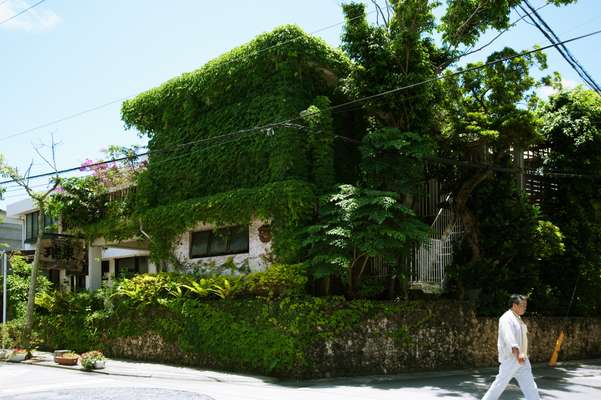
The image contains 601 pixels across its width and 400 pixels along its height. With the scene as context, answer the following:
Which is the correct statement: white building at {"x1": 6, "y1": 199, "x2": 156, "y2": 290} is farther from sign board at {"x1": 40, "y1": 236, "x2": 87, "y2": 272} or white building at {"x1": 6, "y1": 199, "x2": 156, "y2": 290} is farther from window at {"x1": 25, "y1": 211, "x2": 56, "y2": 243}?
sign board at {"x1": 40, "y1": 236, "x2": 87, "y2": 272}

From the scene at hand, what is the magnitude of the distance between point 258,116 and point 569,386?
10.9 m

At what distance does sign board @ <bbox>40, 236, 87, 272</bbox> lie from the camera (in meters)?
22.5

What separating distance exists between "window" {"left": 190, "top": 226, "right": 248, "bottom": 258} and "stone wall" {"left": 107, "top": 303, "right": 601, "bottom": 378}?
3.02 metres

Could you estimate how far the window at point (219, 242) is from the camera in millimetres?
18516

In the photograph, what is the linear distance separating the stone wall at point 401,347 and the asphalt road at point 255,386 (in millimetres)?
620

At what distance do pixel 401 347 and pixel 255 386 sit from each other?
4318mm

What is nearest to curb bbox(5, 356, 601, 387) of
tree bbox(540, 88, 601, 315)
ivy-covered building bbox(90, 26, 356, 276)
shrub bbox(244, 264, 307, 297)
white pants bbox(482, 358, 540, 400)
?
shrub bbox(244, 264, 307, 297)

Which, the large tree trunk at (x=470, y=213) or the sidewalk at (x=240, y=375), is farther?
the large tree trunk at (x=470, y=213)

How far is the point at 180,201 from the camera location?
66.3 feet

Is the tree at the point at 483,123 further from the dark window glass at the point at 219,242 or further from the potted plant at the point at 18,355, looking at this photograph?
the potted plant at the point at 18,355

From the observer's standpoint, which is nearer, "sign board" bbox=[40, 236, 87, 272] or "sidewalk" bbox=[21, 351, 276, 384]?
"sidewalk" bbox=[21, 351, 276, 384]

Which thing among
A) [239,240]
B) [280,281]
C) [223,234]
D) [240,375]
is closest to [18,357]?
[223,234]

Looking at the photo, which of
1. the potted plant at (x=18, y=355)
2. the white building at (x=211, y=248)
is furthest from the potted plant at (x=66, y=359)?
the white building at (x=211, y=248)

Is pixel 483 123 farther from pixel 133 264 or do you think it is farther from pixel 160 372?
pixel 133 264
